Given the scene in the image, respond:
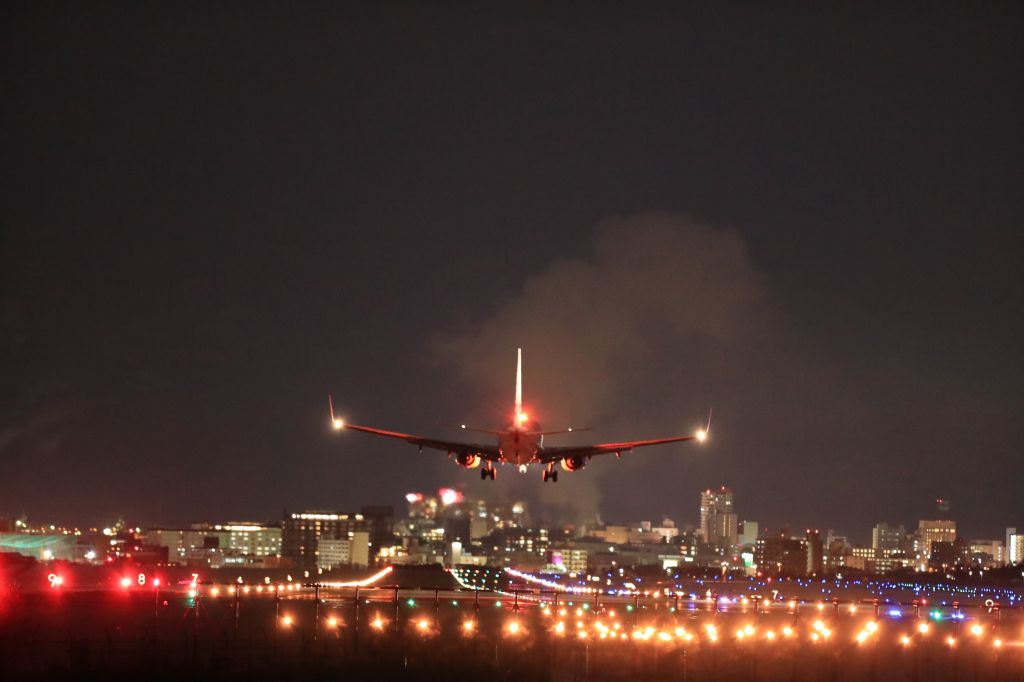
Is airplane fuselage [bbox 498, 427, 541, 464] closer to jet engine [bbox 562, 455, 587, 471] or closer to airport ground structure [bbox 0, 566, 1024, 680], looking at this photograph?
jet engine [bbox 562, 455, 587, 471]

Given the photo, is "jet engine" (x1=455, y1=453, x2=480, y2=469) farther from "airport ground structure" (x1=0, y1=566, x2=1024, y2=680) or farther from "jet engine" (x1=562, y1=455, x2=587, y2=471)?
"airport ground structure" (x1=0, y1=566, x2=1024, y2=680)

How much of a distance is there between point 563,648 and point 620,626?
7.67 m

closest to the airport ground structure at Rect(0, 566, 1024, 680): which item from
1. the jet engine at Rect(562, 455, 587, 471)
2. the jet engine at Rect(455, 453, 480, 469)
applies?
the jet engine at Rect(455, 453, 480, 469)

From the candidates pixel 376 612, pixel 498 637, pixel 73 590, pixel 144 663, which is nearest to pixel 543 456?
pixel 498 637

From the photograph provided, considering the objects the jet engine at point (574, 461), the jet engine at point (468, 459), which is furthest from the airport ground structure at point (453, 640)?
the jet engine at point (574, 461)

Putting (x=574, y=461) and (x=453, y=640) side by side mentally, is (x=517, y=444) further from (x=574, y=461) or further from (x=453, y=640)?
(x=453, y=640)

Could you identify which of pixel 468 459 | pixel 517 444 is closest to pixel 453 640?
pixel 468 459

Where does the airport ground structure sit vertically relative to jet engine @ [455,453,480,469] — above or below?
below

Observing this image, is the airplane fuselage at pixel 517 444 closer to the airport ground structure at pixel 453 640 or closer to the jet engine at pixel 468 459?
the jet engine at pixel 468 459

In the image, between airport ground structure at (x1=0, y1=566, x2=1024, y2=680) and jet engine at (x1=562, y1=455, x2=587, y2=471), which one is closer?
airport ground structure at (x1=0, y1=566, x2=1024, y2=680)

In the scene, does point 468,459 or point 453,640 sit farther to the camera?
point 453,640

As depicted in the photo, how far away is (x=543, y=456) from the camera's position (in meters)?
97.9

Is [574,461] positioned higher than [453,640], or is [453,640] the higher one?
[574,461]

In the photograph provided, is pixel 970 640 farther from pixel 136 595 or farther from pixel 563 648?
pixel 136 595
